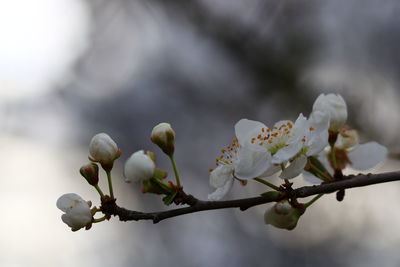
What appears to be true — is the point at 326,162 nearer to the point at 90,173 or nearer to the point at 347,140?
the point at 347,140

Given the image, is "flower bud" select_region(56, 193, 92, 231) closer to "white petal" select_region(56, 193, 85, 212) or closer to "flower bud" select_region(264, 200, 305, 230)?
"white petal" select_region(56, 193, 85, 212)

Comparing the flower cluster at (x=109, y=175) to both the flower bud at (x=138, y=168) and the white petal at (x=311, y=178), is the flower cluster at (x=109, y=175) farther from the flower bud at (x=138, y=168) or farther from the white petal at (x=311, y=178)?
the white petal at (x=311, y=178)

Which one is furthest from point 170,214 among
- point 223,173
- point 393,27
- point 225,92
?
point 225,92

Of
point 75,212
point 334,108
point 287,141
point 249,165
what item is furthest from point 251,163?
point 75,212

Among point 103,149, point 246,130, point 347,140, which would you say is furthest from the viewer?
point 347,140

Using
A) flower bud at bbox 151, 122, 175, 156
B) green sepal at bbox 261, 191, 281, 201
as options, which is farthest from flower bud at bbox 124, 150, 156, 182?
green sepal at bbox 261, 191, 281, 201

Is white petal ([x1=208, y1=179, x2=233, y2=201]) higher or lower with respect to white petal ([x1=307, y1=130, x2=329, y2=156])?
lower
